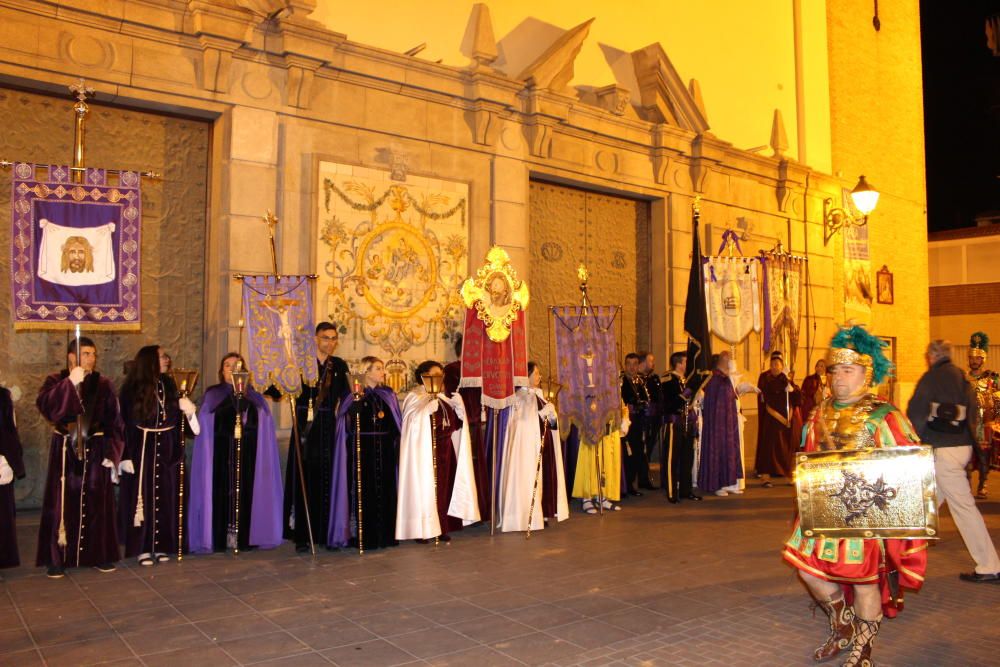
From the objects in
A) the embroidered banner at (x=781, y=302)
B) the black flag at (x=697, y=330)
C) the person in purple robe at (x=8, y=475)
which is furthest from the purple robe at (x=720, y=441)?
the person in purple robe at (x=8, y=475)

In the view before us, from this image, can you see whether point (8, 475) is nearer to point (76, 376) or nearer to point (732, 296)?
point (76, 376)

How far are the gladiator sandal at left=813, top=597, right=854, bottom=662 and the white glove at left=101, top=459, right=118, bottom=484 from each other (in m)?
5.40

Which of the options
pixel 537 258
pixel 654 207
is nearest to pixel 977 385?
pixel 654 207

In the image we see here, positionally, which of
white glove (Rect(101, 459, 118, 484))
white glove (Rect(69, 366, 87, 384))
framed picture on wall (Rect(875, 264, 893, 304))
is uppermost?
framed picture on wall (Rect(875, 264, 893, 304))

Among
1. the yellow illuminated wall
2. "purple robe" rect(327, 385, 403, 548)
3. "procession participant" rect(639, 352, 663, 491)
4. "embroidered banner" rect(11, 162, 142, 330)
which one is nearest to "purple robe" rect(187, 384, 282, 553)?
"purple robe" rect(327, 385, 403, 548)

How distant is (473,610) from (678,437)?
5.45 m

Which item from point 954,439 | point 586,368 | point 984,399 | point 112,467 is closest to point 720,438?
point 586,368

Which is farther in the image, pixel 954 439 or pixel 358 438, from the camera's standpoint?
pixel 358 438

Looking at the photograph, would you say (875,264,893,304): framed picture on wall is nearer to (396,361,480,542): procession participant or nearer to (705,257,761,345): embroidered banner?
(705,257,761,345): embroidered banner

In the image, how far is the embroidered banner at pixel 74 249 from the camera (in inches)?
257

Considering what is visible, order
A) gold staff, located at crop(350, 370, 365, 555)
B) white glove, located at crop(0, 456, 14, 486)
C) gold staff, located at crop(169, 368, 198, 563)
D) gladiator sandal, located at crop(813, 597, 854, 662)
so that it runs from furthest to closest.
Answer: gold staff, located at crop(350, 370, 365, 555)
gold staff, located at crop(169, 368, 198, 563)
white glove, located at crop(0, 456, 14, 486)
gladiator sandal, located at crop(813, 597, 854, 662)

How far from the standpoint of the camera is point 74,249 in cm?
671

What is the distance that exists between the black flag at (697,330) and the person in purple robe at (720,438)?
16cm

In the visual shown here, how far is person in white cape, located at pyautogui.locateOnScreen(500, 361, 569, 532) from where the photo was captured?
27.0 ft
